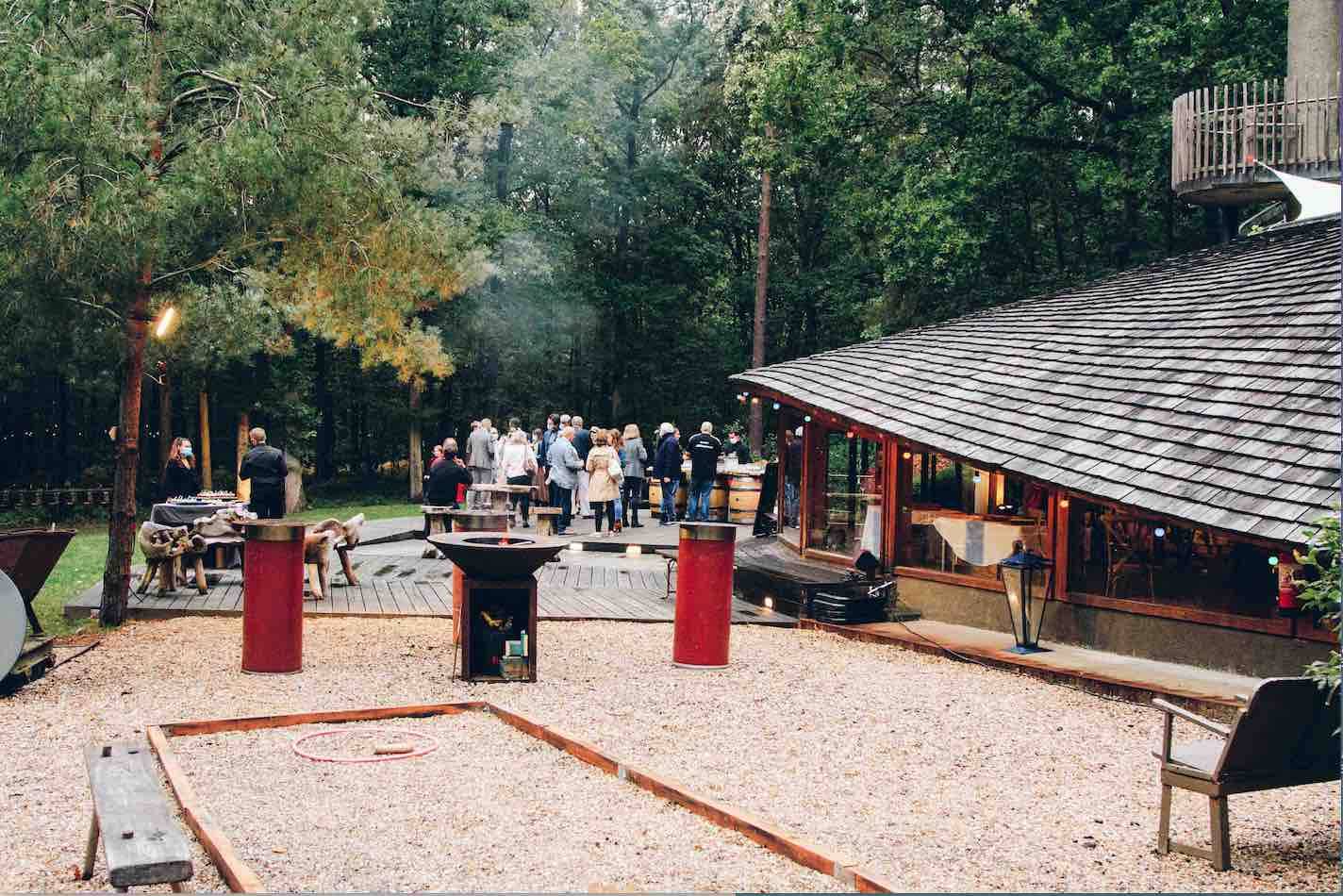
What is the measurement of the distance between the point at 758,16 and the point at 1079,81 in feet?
42.3

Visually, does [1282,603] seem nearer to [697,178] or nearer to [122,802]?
[122,802]

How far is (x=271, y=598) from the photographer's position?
9.55 meters

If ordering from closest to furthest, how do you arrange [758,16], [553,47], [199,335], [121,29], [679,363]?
1. [121,29]
2. [199,335]
3. [758,16]
4. [553,47]
5. [679,363]

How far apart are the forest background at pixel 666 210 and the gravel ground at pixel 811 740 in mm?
3877

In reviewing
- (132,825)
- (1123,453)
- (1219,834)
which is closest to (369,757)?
(132,825)

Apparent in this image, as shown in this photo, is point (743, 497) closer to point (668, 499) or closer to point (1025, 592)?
point (668, 499)

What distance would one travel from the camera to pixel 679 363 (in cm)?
3997

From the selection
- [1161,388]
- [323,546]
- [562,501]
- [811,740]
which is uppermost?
[1161,388]

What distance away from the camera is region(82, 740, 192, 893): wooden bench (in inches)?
151

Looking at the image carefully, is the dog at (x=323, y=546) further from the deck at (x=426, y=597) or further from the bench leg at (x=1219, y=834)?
the bench leg at (x=1219, y=834)

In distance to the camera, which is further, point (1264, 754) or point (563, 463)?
point (563, 463)

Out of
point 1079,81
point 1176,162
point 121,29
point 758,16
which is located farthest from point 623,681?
point 758,16

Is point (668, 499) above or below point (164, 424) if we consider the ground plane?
below

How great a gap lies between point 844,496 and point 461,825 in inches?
398
